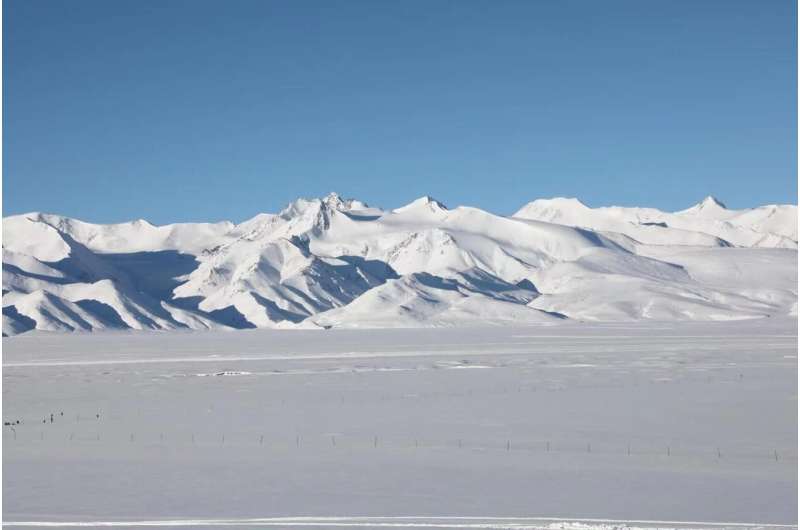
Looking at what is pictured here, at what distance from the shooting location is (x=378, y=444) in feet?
116

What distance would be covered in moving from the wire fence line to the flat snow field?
0.10m

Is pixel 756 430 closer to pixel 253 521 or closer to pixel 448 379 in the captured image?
pixel 253 521

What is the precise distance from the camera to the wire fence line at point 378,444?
32.8 metres

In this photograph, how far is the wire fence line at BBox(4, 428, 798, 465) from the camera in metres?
32.8

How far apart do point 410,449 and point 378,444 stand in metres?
1.57

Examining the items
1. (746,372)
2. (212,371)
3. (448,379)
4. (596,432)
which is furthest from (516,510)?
(212,371)

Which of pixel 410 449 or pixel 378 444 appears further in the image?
pixel 378 444

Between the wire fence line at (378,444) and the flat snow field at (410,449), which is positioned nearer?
the flat snow field at (410,449)

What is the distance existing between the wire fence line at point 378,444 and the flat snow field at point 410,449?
0.10 metres

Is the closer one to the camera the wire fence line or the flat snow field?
the flat snow field

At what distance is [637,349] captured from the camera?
9344 centimetres

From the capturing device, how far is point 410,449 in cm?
3422

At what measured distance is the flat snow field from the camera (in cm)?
2527

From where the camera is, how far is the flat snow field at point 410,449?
2527 cm
